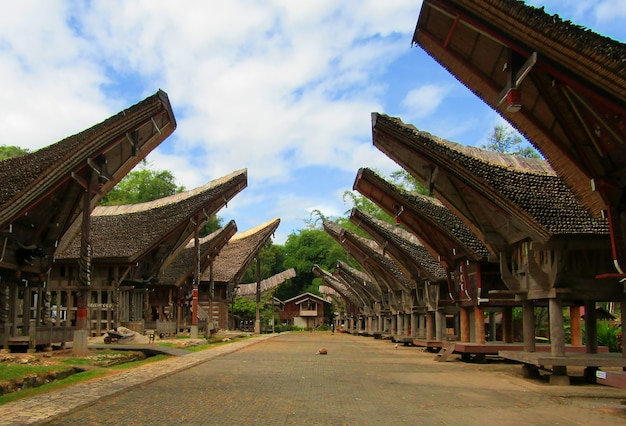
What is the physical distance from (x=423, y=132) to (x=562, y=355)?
6261 millimetres

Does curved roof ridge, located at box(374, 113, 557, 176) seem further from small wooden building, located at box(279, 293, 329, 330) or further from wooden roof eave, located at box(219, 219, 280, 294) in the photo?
small wooden building, located at box(279, 293, 329, 330)

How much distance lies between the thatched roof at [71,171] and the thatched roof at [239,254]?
74.4 ft

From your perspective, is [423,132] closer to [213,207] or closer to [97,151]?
[97,151]

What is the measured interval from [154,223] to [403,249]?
12308 millimetres

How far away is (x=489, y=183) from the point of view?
1312 cm

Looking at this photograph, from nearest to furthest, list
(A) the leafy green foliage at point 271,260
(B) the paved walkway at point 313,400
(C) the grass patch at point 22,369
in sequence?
1. (B) the paved walkway at point 313,400
2. (C) the grass patch at point 22,369
3. (A) the leafy green foliage at point 271,260

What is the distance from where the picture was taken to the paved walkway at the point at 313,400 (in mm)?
7457

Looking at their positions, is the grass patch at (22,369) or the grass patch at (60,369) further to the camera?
the grass patch at (22,369)

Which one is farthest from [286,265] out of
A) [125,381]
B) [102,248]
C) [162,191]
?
[125,381]

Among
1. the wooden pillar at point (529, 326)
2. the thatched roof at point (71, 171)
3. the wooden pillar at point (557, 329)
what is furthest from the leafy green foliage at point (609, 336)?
the thatched roof at point (71, 171)

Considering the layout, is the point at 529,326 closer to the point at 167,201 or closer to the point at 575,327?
the point at 575,327

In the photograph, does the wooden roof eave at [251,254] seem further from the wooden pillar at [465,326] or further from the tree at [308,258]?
the tree at [308,258]

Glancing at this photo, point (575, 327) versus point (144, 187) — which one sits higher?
point (144, 187)

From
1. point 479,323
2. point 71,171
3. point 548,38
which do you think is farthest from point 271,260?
point 548,38
